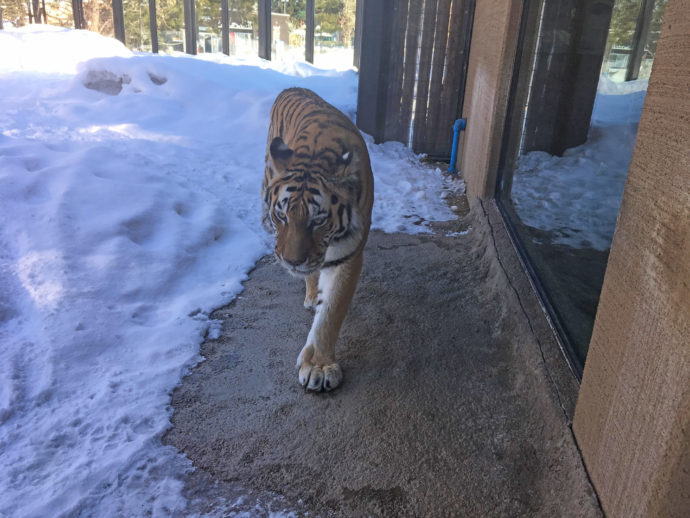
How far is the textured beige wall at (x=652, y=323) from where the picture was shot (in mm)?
1336

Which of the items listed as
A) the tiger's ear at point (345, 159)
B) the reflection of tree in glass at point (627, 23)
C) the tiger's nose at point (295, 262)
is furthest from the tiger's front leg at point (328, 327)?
the reflection of tree in glass at point (627, 23)

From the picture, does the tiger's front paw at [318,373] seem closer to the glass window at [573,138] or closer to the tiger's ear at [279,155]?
the tiger's ear at [279,155]

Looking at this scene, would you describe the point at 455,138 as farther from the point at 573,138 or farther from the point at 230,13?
the point at 230,13

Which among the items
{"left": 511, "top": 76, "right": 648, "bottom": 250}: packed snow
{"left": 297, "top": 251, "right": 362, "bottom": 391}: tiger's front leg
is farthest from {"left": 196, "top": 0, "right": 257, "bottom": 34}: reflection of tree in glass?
{"left": 297, "top": 251, "right": 362, "bottom": 391}: tiger's front leg

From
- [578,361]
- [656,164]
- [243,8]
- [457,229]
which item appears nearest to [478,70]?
[457,229]

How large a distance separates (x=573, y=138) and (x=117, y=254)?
3072 millimetres

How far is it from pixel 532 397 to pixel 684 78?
1.54 meters

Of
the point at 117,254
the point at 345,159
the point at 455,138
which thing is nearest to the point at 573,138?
the point at 345,159

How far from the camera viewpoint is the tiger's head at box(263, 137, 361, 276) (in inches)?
95.7

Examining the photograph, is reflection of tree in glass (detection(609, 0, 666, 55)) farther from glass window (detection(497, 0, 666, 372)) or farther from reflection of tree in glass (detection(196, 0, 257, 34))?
reflection of tree in glass (detection(196, 0, 257, 34))

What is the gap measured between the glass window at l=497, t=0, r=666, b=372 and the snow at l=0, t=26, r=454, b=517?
4.46 feet

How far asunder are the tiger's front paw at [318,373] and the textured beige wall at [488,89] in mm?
2757

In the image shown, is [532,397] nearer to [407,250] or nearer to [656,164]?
[656,164]

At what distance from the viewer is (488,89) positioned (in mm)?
5023
